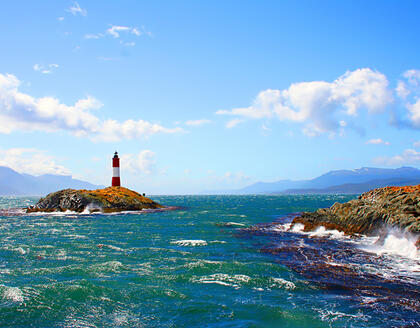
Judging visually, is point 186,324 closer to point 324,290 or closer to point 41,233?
point 324,290

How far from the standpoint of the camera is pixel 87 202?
6769 cm

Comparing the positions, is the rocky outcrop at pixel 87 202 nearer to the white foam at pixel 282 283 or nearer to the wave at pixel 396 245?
the wave at pixel 396 245

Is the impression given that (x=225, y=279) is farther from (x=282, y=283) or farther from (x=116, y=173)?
(x=116, y=173)

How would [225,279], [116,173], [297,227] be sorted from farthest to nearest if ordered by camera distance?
[116,173], [297,227], [225,279]

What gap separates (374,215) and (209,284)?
24.7 m

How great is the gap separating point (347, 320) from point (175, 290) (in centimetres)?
780

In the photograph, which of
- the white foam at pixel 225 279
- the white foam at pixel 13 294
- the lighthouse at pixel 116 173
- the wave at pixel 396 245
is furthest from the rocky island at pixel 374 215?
the lighthouse at pixel 116 173

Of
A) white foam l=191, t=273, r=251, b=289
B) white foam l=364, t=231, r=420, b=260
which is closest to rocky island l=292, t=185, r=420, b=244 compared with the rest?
white foam l=364, t=231, r=420, b=260

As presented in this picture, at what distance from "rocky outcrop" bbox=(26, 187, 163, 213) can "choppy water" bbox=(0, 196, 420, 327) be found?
39751mm

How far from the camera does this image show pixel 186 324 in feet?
37.8

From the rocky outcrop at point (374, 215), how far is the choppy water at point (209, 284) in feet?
6.73

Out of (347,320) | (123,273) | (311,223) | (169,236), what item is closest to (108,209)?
(169,236)

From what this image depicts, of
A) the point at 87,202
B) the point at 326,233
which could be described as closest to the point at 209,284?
the point at 326,233

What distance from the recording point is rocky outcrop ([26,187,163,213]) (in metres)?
67.3
